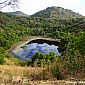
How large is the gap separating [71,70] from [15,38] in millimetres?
84310

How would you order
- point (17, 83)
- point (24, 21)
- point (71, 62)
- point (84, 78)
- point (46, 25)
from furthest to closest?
1. point (24, 21)
2. point (46, 25)
3. point (71, 62)
4. point (84, 78)
5. point (17, 83)

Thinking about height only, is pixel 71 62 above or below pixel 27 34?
below

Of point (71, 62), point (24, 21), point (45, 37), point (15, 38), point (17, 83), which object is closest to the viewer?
point (17, 83)

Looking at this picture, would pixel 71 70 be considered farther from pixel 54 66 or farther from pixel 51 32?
pixel 51 32

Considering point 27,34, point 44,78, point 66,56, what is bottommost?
point 44,78

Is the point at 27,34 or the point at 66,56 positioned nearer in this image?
the point at 66,56

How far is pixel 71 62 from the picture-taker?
8.21 meters

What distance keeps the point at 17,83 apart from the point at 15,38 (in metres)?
85.6

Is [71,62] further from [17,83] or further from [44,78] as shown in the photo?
[17,83]

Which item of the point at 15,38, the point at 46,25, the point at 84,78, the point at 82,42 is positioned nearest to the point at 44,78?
the point at 84,78

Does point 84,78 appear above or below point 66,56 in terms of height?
below

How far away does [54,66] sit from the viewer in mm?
8305

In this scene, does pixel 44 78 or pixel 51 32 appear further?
pixel 51 32

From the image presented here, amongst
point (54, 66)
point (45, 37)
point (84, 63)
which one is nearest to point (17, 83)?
point (54, 66)
